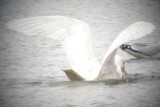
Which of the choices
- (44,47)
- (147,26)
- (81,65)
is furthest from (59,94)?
(44,47)

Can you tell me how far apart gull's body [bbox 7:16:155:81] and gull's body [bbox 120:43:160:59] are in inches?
10.7

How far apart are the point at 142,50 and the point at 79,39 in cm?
44

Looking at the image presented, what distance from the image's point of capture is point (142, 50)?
172 centimetres

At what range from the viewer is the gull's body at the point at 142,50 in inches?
66.6

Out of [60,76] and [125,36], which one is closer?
[125,36]

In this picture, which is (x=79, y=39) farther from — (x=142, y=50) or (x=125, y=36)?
(x=142, y=50)

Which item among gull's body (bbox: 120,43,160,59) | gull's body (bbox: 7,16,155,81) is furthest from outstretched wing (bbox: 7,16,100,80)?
gull's body (bbox: 120,43,160,59)

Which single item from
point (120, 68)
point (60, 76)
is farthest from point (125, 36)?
point (60, 76)

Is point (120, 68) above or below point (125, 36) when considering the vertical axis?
below

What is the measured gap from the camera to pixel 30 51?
1.77 metres

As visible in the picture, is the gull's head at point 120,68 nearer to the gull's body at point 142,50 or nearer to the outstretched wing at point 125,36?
the outstretched wing at point 125,36

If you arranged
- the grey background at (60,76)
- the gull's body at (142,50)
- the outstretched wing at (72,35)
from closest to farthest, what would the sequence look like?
the grey background at (60,76) → the outstretched wing at (72,35) → the gull's body at (142,50)

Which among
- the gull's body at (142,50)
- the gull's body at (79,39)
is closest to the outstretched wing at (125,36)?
the gull's body at (79,39)

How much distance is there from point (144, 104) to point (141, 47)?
0.53 metres
